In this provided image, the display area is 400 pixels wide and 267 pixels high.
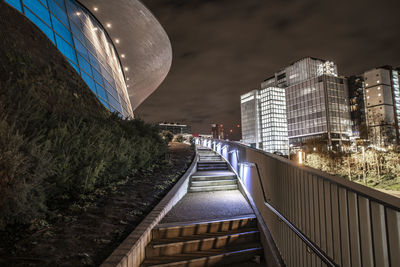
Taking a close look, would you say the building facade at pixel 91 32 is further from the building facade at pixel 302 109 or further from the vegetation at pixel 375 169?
the building facade at pixel 302 109

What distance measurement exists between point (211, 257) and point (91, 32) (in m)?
16.9

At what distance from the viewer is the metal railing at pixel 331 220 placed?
4.73 feet

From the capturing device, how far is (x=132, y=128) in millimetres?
8281

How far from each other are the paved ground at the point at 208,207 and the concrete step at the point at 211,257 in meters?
0.88

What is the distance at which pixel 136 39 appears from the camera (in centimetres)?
2200

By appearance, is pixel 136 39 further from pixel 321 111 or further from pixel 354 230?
pixel 321 111

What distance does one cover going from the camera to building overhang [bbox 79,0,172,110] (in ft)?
57.8

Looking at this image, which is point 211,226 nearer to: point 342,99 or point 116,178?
point 116,178

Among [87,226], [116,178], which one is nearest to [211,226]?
[87,226]

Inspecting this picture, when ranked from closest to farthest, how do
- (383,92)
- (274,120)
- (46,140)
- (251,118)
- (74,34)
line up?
(46,140)
(74,34)
(383,92)
(274,120)
(251,118)

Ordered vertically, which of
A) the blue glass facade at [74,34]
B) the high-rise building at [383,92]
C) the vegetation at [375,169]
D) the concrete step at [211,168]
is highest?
the high-rise building at [383,92]

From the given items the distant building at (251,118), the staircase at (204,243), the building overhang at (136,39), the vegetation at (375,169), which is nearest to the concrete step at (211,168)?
the staircase at (204,243)

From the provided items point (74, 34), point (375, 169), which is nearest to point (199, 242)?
point (74, 34)

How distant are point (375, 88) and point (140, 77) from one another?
8479cm
